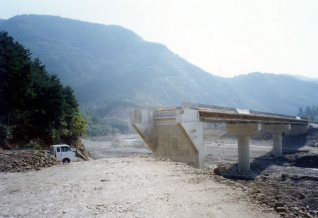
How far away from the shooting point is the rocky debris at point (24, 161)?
15836 millimetres

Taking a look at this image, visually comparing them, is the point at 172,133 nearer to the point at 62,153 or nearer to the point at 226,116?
the point at 226,116

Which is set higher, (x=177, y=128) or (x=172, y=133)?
(x=177, y=128)

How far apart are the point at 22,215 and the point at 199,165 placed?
58.0 ft

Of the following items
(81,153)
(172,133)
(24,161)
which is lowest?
(81,153)

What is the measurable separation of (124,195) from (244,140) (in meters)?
31.0

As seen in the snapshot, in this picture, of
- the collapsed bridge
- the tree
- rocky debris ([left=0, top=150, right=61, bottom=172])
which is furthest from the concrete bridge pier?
the tree

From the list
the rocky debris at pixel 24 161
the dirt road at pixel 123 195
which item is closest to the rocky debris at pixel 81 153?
the rocky debris at pixel 24 161

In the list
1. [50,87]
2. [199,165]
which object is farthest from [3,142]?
[199,165]

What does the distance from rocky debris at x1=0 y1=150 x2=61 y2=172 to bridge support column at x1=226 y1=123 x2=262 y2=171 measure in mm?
27542

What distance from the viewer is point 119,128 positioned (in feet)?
398

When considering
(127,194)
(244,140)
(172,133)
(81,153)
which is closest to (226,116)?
(172,133)

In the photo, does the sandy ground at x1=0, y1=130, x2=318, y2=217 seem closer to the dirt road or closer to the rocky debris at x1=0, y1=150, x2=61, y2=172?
the dirt road

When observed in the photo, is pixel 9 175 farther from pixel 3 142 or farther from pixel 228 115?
pixel 228 115

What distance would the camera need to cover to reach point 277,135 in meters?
51.8
